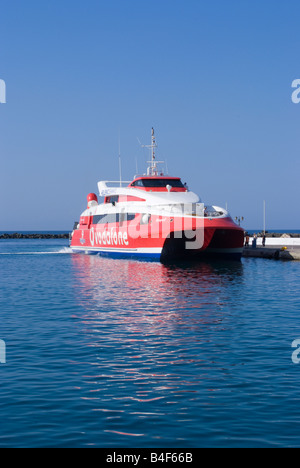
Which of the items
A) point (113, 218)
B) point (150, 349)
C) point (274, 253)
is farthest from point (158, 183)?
point (150, 349)

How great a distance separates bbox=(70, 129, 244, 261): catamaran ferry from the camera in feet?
131

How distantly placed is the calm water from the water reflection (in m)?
0.03

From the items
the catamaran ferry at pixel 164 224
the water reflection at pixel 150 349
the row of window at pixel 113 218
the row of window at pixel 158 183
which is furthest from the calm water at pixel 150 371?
the row of window at pixel 158 183

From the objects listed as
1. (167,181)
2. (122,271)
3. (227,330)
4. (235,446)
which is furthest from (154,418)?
(167,181)

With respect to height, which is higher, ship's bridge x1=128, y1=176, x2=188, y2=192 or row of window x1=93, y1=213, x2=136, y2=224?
ship's bridge x1=128, y1=176, x2=188, y2=192

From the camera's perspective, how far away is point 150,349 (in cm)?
1388

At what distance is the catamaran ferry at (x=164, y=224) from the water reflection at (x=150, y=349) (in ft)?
35.8

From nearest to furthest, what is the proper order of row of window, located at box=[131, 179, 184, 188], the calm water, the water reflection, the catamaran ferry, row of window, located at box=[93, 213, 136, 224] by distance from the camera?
the calm water
the water reflection
the catamaran ferry
row of window, located at box=[93, 213, 136, 224]
row of window, located at box=[131, 179, 184, 188]

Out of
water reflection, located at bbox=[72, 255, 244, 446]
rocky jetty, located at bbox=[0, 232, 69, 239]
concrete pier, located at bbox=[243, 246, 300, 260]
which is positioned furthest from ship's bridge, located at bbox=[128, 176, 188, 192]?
rocky jetty, located at bbox=[0, 232, 69, 239]

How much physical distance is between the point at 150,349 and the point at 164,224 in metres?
26.7

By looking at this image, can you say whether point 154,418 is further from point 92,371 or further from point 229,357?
point 229,357

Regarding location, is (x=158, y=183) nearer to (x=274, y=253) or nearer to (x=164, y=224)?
(x=164, y=224)

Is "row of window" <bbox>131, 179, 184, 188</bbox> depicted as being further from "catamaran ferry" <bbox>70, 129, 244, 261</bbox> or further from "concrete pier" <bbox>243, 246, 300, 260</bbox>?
"concrete pier" <bbox>243, 246, 300, 260</bbox>

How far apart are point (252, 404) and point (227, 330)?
6.56 metres
